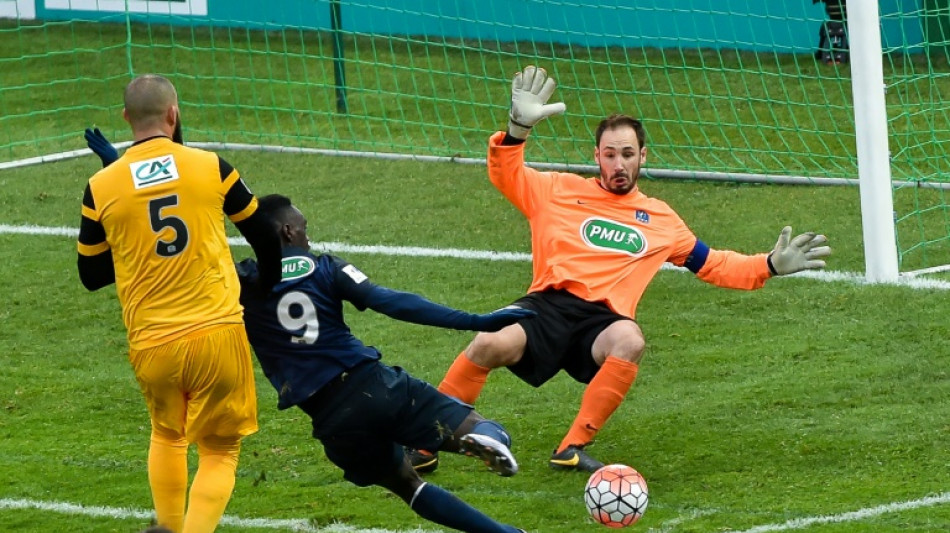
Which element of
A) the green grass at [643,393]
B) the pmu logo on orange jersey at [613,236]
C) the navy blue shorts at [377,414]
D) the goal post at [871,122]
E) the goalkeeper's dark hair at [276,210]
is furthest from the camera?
the goal post at [871,122]

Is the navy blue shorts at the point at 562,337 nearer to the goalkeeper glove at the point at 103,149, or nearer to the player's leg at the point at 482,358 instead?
the player's leg at the point at 482,358

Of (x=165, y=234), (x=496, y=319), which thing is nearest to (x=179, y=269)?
(x=165, y=234)

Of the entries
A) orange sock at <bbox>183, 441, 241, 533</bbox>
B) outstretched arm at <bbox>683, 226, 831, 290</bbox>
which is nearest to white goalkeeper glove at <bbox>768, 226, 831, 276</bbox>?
outstretched arm at <bbox>683, 226, 831, 290</bbox>

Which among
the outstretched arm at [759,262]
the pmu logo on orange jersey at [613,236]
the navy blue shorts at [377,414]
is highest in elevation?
the pmu logo on orange jersey at [613,236]

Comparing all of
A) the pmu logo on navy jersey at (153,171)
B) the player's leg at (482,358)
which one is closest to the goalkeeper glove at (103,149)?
the pmu logo on navy jersey at (153,171)

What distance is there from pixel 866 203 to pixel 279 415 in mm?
3588

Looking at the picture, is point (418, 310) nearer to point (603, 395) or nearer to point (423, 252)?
point (603, 395)

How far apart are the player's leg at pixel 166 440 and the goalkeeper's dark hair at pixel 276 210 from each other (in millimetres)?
681

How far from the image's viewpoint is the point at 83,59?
54.2 ft

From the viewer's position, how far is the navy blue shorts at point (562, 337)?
6973 mm

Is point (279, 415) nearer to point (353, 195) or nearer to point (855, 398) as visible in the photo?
point (855, 398)

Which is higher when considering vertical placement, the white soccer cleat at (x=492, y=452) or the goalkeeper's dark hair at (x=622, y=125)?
the goalkeeper's dark hair at (x=622, y=125)

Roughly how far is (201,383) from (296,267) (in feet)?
1.79

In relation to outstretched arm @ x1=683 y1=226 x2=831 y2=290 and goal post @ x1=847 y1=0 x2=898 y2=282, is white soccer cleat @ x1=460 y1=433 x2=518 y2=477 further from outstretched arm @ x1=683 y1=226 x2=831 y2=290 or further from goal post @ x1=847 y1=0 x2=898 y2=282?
goal post @ x1=847 y1=0 x2=898 y2=282
